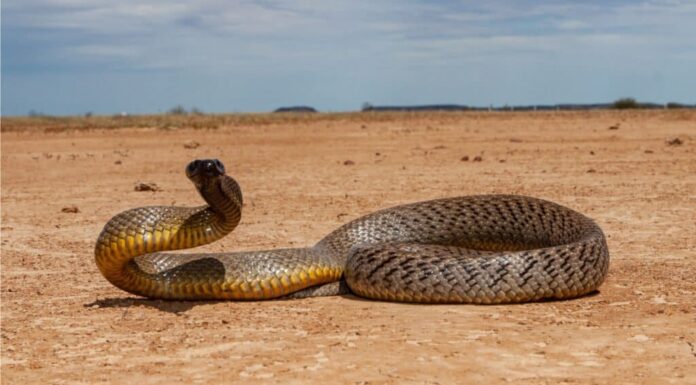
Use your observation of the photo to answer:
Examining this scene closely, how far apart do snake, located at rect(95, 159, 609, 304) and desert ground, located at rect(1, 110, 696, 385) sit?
12 cm

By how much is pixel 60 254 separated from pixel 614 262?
541 cm

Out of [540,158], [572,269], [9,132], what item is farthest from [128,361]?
[9,132]

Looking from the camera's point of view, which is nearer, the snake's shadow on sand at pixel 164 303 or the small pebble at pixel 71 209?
the snake's shadow on sand at pixel 164 303

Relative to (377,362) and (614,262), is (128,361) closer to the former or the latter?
(377,362)

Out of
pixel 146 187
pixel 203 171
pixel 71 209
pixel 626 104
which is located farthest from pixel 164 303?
pixel 626 104

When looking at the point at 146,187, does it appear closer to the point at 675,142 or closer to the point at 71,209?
the point at 71,209

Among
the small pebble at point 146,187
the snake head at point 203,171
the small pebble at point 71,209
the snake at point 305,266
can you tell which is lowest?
the small pebble at point 71,209

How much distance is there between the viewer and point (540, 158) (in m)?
21.1

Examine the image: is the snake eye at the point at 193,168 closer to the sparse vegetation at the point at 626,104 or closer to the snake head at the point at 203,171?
the snake head at the point at 203,171

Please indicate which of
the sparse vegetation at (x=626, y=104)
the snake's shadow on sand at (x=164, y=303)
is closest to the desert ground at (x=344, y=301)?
the snake's shadow on sand at (x=164, y=303)

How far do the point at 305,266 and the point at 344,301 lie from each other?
15.5 inches

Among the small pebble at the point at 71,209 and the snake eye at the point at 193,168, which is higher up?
the snake eye at the point at 193,168

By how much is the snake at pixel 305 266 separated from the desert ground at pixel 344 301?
0.12 m

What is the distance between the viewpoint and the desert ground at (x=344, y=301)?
6.05 m
